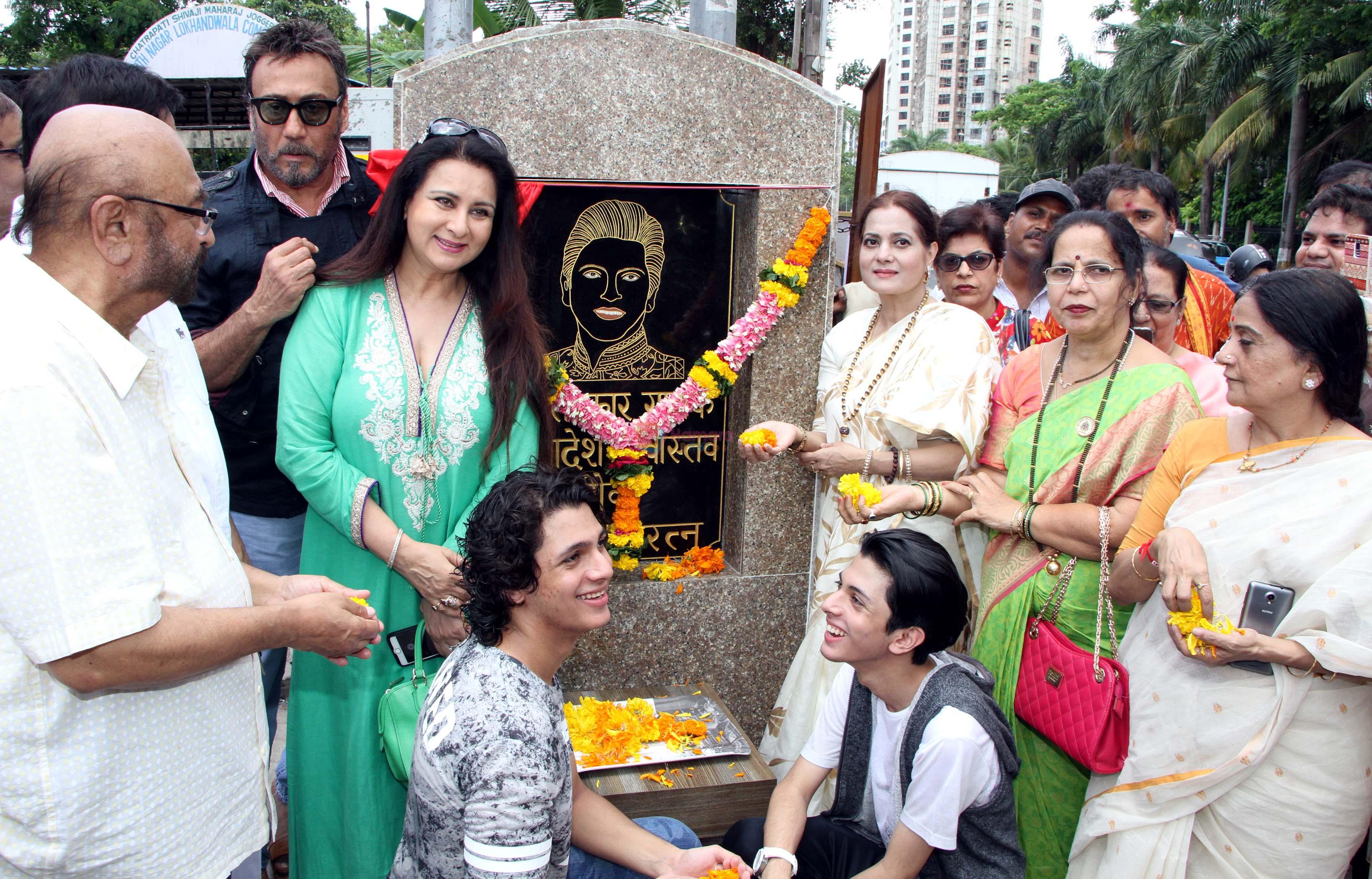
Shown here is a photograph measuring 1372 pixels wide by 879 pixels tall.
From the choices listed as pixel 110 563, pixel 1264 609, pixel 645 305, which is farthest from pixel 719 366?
pixel 110 563

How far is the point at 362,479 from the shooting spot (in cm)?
244

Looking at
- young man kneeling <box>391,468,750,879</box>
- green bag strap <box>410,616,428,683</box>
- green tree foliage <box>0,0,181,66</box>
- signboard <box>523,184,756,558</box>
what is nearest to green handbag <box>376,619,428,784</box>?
green bag strap <box>410,616,428,683</box>

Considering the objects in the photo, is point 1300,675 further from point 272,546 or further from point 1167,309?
point 272,546

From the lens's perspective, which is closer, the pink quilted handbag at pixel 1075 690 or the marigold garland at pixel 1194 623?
the marigold garland at pixel 1194 623

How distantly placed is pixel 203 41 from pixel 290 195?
426 inches

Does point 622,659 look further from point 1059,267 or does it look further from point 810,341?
point 1059,267

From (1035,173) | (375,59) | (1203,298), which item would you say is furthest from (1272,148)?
(1203,298)

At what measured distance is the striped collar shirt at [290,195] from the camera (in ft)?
8.95

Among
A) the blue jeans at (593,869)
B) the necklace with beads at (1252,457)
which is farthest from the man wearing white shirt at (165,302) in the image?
the necklace with beads at (1252,457)

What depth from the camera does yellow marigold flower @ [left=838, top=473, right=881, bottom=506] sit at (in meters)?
2.78

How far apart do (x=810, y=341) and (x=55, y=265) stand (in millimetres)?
2686

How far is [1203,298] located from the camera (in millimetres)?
3561

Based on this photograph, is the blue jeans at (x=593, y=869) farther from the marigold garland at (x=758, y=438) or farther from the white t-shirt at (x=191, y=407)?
the marigold garland at (x=758, y=438)

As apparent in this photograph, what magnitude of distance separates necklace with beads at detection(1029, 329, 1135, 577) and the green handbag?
1.71 meters
